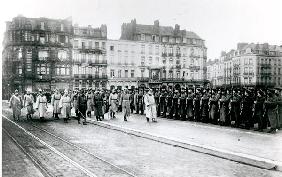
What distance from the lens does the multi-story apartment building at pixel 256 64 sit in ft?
214

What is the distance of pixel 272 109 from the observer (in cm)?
1388

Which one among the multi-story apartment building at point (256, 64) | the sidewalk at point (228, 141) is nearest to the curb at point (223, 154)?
the sidewalk at point (228, 141)

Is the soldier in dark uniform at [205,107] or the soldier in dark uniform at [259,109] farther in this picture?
the soldier in dark uniform at [205,107]

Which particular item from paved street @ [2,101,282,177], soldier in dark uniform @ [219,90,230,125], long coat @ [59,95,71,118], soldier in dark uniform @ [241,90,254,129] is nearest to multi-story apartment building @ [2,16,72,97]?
long coat @ [59,95,71,118]

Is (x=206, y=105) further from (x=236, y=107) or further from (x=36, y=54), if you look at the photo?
(x=36, y=54)

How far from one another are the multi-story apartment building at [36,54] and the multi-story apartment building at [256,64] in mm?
29982

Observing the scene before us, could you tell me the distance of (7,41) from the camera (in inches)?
2253

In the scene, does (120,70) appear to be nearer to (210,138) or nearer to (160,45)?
(160,45)

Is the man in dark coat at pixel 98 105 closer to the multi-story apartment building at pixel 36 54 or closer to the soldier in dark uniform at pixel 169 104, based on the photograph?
the soldier in dark uniform at pixel 169 104

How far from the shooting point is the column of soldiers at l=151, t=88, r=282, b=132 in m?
14.1

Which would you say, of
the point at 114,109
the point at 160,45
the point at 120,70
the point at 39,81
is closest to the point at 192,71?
the point at 160,45

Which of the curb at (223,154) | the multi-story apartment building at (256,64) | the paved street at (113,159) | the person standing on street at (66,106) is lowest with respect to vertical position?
the paved street at (113,159)

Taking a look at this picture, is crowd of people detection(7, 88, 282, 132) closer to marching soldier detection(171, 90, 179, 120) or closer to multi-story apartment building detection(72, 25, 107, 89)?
marching soldier detection(171, 90, 179, 120)

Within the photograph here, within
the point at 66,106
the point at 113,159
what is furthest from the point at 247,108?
the point at 66,106
